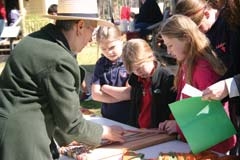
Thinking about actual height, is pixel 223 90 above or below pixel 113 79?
above

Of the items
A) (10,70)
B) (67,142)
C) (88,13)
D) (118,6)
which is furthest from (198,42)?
(118,6)

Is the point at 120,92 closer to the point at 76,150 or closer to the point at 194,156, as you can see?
the point at 76,150

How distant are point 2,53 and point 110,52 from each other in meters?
8.31

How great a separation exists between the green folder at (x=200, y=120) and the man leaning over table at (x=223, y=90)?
0.04 metres

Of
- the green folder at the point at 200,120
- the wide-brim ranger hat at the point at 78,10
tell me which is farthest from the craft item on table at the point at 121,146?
the wide-brim ranger hat at the point at 78,10

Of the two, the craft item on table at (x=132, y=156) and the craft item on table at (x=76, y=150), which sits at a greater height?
the craft item on table at (x=132, y=156)

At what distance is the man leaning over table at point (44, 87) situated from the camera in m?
1.52

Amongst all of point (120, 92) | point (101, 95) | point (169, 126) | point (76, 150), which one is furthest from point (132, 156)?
point (101, 95)

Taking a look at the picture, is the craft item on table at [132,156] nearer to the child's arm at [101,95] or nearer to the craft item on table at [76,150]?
the craft item on table at [76,150]

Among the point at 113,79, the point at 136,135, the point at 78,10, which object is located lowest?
the point at 136,135

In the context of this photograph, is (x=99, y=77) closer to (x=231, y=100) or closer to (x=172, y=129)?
(x=172, y=129)

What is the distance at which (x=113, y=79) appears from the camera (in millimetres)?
2699

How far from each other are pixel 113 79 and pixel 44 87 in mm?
1191

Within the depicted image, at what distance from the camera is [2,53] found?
34.3 feet
